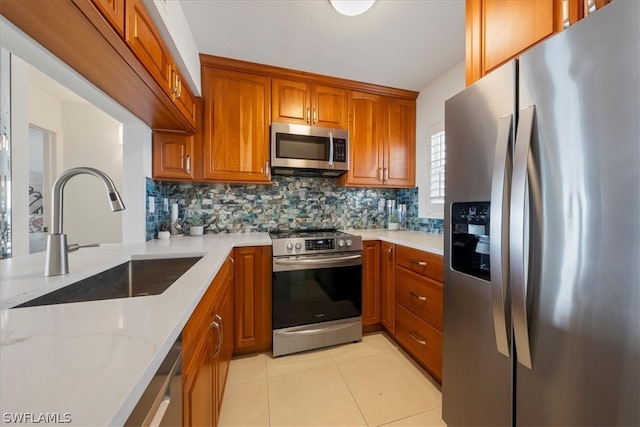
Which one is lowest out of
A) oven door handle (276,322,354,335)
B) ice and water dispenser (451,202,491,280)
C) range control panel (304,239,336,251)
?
oven door handle (276,322,354,335)

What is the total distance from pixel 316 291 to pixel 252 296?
1.60ft

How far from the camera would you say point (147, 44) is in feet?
3.66

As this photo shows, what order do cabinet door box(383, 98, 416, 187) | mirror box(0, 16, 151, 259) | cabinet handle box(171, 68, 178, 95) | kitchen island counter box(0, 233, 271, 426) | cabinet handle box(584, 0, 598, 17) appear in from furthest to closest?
1. cabinet door box(383, 98, 416, 187)
2. cabinet handle box(171, 68, 178, 95)
3. mirror box(0, 16, 151, 259)
4. cabinet handle box(584, 0, 598, 17)
5. kitchen island counter box(0, 233, 271, 426)

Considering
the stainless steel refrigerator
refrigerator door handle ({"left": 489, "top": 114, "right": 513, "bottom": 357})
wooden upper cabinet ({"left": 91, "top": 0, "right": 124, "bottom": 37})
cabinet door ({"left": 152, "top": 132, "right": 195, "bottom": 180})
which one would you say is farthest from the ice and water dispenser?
cabinet door ({"left": 152, "top": 132, "right": 195, "bottom": 180})

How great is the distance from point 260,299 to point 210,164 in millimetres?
1162

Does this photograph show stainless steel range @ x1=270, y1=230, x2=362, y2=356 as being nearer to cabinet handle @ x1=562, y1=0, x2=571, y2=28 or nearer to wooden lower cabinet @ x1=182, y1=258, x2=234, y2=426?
wooden lower cabinet @ x1=182, y1=258, x2=234, y2=426

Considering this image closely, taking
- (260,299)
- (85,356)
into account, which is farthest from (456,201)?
(260,299)

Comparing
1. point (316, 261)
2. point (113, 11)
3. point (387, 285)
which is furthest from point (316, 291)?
point (113, 11)

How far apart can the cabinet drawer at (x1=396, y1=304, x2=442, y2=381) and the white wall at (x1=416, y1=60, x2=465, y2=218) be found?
0.98 m

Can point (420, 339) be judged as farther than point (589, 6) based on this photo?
Yes

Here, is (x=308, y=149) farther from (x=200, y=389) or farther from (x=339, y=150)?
(x=200, y=389)

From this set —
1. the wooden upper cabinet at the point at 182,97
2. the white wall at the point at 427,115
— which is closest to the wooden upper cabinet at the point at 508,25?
the white wall at the point at 427,115

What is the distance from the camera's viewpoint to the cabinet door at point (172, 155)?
76.4 inches

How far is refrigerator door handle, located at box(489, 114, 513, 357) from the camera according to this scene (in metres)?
0.86
